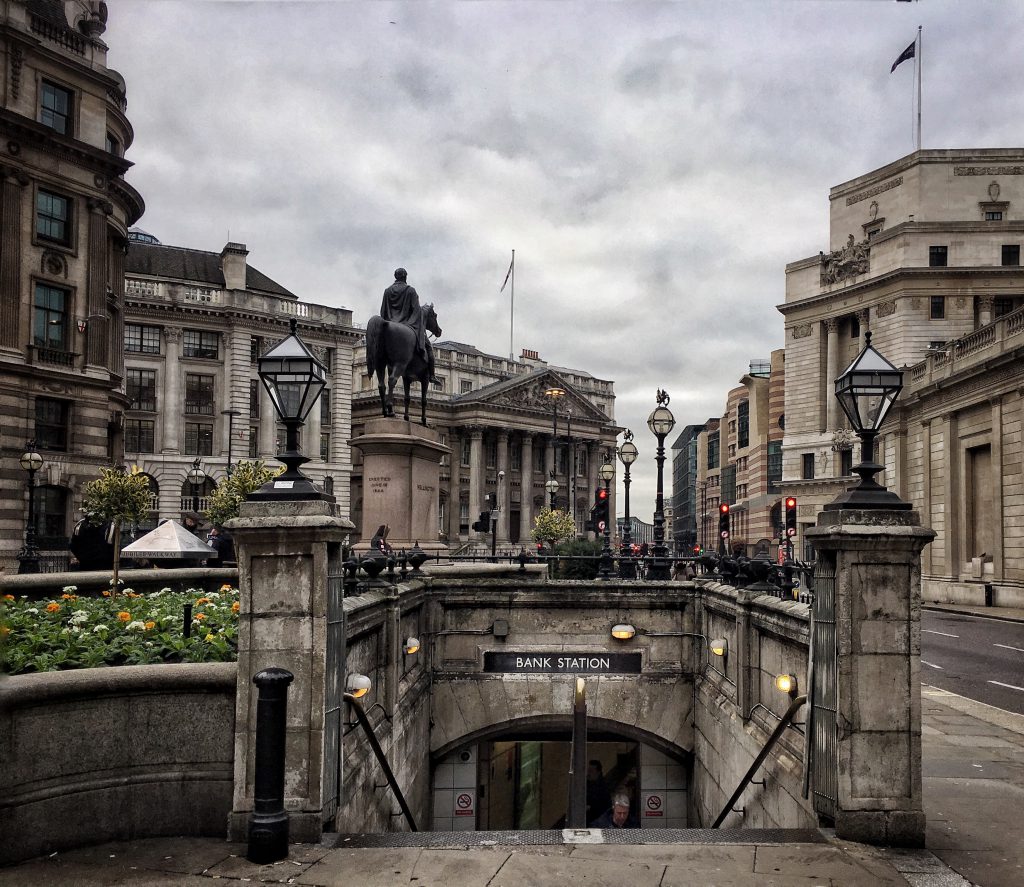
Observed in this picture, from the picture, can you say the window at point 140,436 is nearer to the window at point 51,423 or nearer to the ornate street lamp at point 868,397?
the window at point 51,423

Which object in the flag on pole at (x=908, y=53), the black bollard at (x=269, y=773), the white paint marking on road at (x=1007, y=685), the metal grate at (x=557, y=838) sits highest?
the flag on pole at (x=908, y=53)

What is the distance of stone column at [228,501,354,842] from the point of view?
7.08 m

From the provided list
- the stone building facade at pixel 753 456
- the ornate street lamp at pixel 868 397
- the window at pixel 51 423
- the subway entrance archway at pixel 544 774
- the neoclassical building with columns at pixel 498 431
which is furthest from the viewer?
the neoclassical building with columns at pixel 498 431

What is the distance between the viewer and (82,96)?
38.2 metres

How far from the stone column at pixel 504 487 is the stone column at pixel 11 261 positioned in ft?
232

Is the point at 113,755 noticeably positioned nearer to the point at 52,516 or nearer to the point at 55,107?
the point at 52,516

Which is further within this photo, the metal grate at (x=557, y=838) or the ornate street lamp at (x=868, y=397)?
the ornate street lamp at (x=868, y=397)

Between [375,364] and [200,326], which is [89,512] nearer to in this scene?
[375,364]

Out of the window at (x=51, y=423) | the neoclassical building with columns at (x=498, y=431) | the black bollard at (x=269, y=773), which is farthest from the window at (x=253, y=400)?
the black bollard at (x=269, y=773)

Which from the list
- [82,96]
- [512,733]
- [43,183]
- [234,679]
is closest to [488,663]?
[512,733]

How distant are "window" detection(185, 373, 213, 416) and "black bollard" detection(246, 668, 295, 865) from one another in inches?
2556

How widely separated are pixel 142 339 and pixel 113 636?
63014 millimetres

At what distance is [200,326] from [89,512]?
3547 centimetres

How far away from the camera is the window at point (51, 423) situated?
3672 centimetres
